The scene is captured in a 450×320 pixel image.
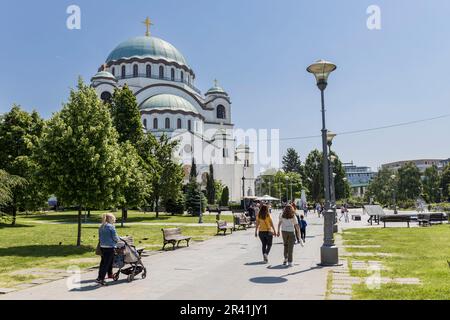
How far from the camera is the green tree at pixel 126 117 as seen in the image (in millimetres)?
38531

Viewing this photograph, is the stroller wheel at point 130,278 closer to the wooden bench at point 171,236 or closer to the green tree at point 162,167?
the wooden bench at point 171,236

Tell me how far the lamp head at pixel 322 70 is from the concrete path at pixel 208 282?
501cm

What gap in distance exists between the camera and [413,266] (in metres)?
10.5

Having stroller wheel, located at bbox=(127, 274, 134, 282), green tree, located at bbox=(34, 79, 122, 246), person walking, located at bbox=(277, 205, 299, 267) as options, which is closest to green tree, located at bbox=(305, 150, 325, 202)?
green tree, located at bbox=(34, 79, 122, 246)

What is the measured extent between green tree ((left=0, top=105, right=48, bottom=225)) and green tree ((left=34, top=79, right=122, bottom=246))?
1238cm

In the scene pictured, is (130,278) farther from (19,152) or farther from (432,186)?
(432,186)

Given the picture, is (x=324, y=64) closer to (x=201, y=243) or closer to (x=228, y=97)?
A: (x=201, y=243)

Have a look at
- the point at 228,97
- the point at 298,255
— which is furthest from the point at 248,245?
the point at 228,97

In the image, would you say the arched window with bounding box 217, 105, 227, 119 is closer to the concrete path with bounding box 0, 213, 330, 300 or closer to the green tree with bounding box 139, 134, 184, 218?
the green tree with bounding box 139, 134, 184, 218

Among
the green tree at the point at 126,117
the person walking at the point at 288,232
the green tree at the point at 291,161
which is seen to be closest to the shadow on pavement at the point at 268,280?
the person walking at the point at 288,232

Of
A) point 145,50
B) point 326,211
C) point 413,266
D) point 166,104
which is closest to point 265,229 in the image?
point 326,211

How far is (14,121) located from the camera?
30078 millimetres

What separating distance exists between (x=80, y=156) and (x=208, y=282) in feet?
29.0
